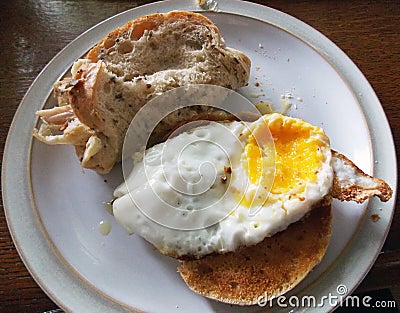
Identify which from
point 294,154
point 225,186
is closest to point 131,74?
point 225,186

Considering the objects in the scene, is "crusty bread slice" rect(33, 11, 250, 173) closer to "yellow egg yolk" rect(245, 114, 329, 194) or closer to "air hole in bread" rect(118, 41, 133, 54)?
"air hole in bread" rect(118, 41, 133, 54)

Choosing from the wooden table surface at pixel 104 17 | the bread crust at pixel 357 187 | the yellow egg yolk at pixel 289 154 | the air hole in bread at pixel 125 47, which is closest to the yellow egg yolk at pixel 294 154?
the yellow egg yolk at pixel 289 154

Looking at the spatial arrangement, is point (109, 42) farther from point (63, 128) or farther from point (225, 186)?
point (225, 186)

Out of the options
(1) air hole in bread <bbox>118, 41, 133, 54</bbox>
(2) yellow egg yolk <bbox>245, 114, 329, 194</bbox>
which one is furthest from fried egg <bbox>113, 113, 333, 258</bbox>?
(1) air hole in bread <bbox>118, 41, 133, 54</bbox>

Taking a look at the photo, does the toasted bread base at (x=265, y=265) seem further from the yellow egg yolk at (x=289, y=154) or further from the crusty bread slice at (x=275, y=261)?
the yellow egg yolk at (x=289, y=154)

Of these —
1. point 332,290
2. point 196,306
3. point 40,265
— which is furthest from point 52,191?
point 332,290

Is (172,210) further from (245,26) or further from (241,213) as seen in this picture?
(245,26)

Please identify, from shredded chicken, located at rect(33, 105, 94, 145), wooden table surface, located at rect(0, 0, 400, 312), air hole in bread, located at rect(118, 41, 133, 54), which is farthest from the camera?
wooden table surface, located at rect(0, 0, 400, 312)
